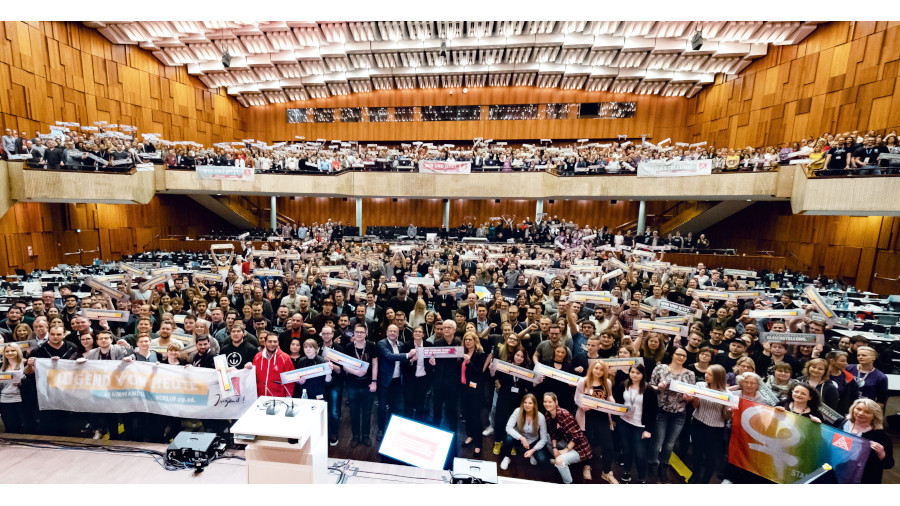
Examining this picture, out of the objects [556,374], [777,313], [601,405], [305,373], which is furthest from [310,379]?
[777,313]

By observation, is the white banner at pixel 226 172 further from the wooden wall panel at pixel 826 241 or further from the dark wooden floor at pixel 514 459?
the wooden wall panel at pixel 826 241

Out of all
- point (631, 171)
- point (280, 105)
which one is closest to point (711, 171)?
point (631, 171)

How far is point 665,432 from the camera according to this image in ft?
14.5

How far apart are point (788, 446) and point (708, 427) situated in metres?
0.65

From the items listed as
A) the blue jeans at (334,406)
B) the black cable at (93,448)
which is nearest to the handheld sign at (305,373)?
the blue jeans at (334,406)

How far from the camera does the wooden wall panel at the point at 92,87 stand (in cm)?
1416

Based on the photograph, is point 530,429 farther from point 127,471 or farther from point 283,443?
point 127,471

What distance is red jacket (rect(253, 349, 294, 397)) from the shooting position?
4691 mm

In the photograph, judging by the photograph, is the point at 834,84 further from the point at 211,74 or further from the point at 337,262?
the point at 211,74

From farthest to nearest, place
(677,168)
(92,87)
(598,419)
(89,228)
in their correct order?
(92,87) < (89,228) < (677,168) < (598,419)

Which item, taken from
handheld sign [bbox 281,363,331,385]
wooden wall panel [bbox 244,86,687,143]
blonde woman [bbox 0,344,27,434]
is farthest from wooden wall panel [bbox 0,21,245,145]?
handheld sign [bbox 281,363,331,385]

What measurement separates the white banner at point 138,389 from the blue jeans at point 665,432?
15.3 feet

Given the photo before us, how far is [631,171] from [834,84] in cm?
779
